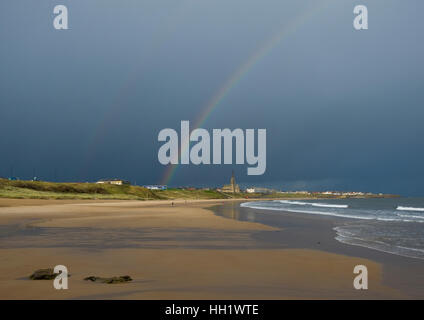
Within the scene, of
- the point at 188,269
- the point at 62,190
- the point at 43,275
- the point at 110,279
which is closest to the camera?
the point at 110,279

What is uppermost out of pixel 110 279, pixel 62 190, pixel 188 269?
pixel 110 279

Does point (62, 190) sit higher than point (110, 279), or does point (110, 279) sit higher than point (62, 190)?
point (110, 279)

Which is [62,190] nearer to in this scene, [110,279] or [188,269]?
[188,269]

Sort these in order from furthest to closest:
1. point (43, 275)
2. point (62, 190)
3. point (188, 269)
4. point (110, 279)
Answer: point (62, 190), point (188, 269), point (43, 275), point (110, 279)

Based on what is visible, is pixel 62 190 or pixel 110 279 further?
pixel 62 190

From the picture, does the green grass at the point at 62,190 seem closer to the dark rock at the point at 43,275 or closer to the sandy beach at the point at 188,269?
the sandy beach at the point at 188,269

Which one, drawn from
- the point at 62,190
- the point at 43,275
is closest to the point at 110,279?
the point at 43,275

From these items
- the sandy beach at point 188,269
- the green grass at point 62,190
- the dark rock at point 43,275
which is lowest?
the green grass at point 62,190

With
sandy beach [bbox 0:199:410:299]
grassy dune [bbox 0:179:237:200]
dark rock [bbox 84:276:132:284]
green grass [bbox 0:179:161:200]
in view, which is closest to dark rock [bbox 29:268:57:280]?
sandy beach [bbox 0:199:410:299]

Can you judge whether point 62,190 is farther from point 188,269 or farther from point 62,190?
point 188,269

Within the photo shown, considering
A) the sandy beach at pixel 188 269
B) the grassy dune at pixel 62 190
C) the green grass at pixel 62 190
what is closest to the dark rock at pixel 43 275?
the sandy beach at pixel 188 269

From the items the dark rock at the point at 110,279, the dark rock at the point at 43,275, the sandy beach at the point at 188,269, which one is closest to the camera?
the sandy beach at the point at 188,269
